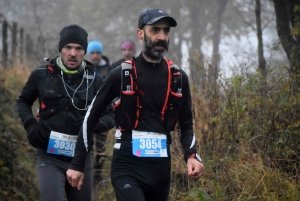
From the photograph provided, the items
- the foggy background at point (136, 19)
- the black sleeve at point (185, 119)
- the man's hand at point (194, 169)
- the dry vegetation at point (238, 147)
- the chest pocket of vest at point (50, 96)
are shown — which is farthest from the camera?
the foggy background at point (136, 19)

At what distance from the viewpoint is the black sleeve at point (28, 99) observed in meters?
5.36

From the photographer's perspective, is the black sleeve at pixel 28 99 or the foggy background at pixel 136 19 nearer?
the black sleeve at pixel 28 99

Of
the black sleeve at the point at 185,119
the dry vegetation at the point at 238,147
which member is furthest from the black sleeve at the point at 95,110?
the dry vegetation at the point at 238,147

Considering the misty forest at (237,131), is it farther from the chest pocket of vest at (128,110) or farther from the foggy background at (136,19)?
the foggy background at (136,19)

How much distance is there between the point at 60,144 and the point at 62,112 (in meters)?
0.30

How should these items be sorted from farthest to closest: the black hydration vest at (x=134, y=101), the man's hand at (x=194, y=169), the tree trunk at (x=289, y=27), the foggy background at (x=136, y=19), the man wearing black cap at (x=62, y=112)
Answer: the foggy background at (x=136, y=19) → the tree trunk at (x=289, y=27) → the man wearing black cap at (x=62, y=112) → the black hydration vest at (x=134, y=101) → the man's hand at (x=194, y=169)

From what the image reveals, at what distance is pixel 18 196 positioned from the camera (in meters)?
6.90

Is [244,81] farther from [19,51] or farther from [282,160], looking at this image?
[19,51]

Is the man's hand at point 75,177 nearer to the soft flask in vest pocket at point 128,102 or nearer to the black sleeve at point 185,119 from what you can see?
the soft flask in vest pocket at point 128,102

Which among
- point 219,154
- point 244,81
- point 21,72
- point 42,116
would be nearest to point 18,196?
point 42,116

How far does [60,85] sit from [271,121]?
8.26ft

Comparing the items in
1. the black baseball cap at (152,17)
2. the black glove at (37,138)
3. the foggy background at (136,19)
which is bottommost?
the black glove at (37,138)

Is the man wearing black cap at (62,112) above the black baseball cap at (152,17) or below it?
below

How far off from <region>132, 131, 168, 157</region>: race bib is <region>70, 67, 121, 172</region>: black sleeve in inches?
12.8
